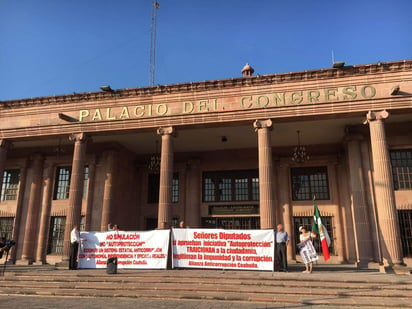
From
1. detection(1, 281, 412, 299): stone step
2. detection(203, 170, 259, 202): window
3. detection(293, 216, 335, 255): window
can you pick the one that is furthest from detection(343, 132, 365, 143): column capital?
detection(1, 281, 412, 299): stone step

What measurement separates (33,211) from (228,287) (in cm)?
1534

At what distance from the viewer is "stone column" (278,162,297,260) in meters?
17.9

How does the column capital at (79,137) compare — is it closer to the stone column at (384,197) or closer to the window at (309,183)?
the window at (309,183)

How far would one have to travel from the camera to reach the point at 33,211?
1983cm

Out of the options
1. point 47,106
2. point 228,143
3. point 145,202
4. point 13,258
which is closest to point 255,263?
point 228,143

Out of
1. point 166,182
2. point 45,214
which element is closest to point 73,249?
point 166,182

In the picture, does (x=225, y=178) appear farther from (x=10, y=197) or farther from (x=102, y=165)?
(x=10, y=197)

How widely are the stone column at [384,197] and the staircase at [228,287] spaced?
2427mm

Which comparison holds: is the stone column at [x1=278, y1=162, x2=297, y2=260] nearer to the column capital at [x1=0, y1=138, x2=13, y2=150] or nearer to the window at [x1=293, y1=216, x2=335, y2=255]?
the window at [x1=293, y1=216, x2=335, y2=255]

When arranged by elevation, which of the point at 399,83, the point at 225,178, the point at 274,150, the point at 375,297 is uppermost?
the point at 399,83

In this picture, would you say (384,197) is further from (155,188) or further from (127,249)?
(155,188)

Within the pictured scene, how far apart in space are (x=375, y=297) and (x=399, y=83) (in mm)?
9013

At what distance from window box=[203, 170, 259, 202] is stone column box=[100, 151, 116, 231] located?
5.60 meters

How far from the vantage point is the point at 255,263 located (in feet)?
37.2
